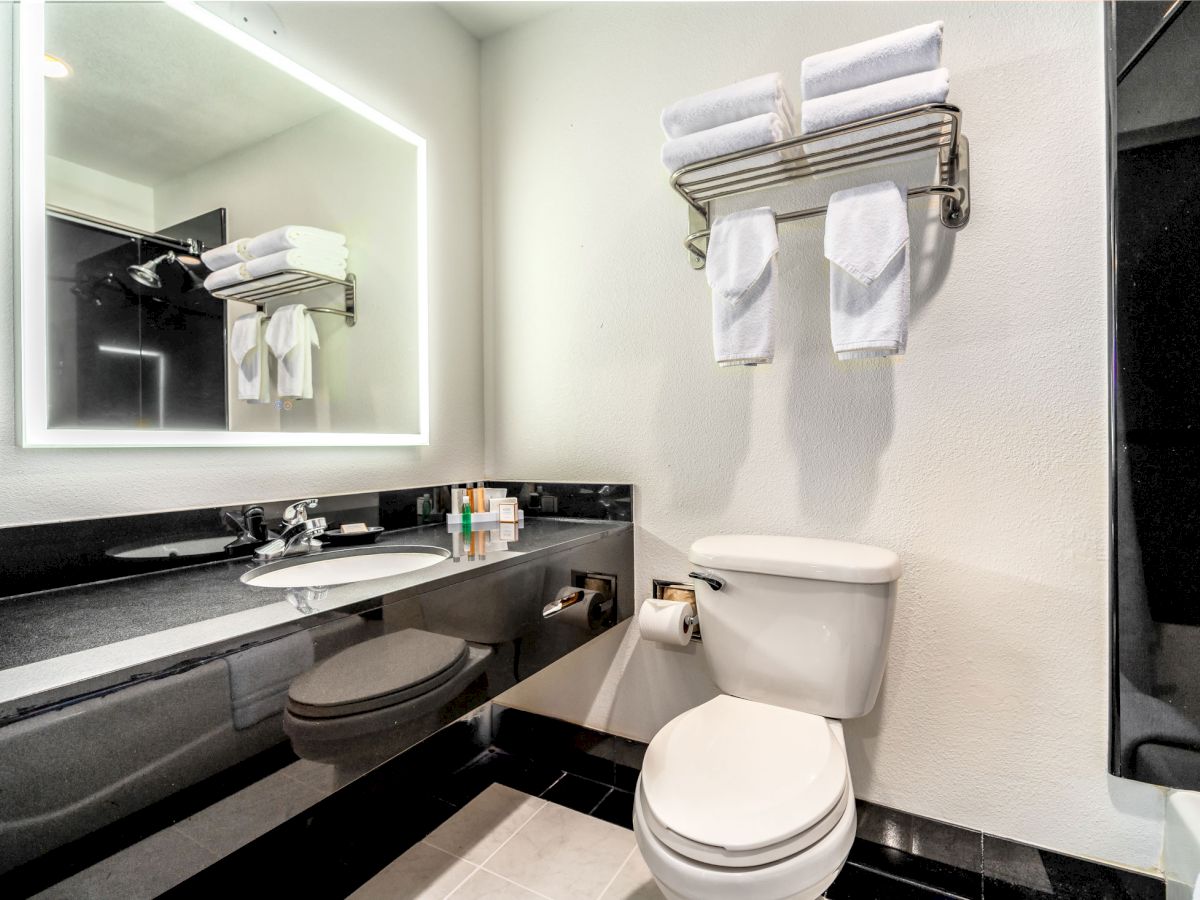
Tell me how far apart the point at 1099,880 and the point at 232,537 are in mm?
1962

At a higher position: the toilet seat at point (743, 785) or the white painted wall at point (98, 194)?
the white painted wall at point (98, 194)

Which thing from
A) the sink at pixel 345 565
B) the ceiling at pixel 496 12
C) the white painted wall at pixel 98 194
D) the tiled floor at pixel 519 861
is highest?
the ceiling at pixel 496 12

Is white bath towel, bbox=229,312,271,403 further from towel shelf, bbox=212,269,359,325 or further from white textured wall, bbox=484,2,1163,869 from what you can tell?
white textured wall, bbox=484,2,1163,869

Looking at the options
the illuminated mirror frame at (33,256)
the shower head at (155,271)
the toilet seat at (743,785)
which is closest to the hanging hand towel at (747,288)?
the toilet seat at (743,785)

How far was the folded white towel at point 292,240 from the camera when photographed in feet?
4.49

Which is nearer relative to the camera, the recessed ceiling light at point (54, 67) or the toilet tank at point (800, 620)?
the recessed ceiling light at point (54, 67)

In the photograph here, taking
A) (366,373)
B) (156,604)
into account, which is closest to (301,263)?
(366,373)

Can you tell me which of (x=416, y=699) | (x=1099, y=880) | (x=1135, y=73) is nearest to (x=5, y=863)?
(x=416, y=699)

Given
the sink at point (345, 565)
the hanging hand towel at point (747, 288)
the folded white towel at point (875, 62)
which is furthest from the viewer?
the hanging hand towel at point (747, 288)

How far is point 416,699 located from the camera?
964 mm

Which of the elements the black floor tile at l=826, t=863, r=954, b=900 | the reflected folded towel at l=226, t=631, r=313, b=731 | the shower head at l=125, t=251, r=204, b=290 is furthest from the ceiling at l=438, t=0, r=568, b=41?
A: the black floor tile at l=826, t=863, r=954, b=900

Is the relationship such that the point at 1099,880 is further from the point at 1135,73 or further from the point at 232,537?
the point at 232,537

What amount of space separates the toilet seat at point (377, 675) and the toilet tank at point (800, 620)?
0.61 meters

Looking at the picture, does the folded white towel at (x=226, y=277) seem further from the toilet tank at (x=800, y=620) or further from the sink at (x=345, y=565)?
the toilet tank at (x=800, y=620)
